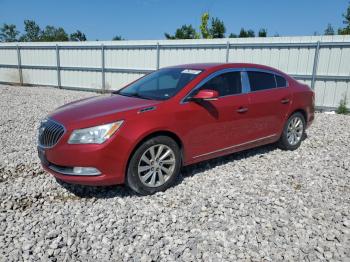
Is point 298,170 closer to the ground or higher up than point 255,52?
closer to the ground

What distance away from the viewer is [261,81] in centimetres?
499

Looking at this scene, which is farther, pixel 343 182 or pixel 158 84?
pixel 158 84

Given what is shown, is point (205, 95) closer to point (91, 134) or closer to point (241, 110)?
point (241, 110)

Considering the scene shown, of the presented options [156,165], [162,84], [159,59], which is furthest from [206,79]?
[159,59]

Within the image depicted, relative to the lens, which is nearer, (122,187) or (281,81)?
(122,187)

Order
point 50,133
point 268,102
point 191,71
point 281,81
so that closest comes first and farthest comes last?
point 50,133, point 191,71, point 268,102, point 281,81

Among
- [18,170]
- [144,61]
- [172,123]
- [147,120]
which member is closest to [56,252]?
[147,120]

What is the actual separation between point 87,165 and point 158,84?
1819 mm

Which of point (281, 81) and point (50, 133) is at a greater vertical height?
point (281, 81)

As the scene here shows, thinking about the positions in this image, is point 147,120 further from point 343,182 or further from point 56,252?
point 343,182

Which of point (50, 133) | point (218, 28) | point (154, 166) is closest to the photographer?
point (50, 133)

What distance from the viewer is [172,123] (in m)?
3.77

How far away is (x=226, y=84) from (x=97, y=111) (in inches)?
76.8

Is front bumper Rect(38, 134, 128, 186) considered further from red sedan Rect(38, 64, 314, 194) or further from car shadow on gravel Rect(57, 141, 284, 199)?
car shadow on gravel Rect(57, 141, 284, 199)
